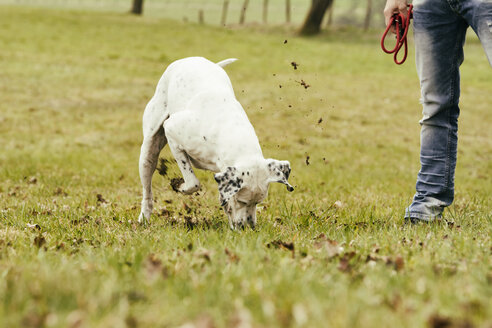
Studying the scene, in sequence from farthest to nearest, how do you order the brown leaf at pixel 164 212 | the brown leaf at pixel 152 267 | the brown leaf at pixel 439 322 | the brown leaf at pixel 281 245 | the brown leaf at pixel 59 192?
the brown leaf at pixel 59 192
the brown leaf at pixel 164 212
the brown leaf at pixel 281 245
the brown leaf at pixel 152 267
the brown leaf at pixel 439 322

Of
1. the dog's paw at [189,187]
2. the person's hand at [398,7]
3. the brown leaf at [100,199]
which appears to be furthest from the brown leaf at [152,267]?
the brown leaf at [100,199]

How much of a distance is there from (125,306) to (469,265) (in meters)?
1.88

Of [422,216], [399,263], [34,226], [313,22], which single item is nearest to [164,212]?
[34,226]

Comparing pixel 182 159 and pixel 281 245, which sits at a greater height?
pixel 182 159

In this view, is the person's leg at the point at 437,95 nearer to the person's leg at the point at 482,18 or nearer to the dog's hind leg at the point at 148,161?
the person's leg at the point at 482,18

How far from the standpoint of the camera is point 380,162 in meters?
10.2

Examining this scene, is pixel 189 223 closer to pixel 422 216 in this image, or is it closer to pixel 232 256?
pixel 232 256

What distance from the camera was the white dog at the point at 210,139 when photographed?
4172 millimetres

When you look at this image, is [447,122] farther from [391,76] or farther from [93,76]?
[391,76]

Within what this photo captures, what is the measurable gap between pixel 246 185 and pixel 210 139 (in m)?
0.59

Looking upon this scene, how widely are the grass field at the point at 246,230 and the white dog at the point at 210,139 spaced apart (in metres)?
0.32

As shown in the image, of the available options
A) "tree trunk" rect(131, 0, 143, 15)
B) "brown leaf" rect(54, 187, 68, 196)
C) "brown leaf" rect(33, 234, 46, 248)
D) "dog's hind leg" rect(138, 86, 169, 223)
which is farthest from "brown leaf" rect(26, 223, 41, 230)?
"tree trunk" rect(131, 0, 143, 15)

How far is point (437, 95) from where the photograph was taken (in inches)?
186

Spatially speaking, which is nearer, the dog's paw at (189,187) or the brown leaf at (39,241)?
the brown leaf at (39,241)
